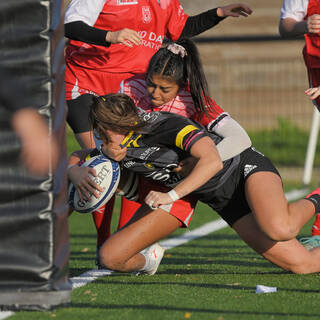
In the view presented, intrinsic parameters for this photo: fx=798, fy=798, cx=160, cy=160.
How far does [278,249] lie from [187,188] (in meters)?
1.01

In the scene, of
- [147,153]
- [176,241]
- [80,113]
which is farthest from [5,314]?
[176,241]

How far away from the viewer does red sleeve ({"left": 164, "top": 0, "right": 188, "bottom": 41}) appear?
6.47 m

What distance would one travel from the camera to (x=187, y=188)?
4742mm

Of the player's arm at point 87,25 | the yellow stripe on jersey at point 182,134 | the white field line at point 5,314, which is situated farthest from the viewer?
the player's arm at point 87,25

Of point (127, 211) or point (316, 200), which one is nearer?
point (316, 200)

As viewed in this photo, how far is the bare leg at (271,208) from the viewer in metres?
5.12

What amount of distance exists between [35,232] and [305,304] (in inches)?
61.8

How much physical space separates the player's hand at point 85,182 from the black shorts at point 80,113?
3.10 ft

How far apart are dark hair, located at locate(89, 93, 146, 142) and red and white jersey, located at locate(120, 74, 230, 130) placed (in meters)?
0.43

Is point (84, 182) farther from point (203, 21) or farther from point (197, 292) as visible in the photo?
point (203, 21)

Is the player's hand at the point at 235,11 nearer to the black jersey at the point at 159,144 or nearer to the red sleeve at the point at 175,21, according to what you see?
the red sleeve at the point at 175,21

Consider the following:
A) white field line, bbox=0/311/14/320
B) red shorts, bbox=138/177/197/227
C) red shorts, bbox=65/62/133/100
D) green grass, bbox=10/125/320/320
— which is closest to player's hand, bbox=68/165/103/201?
red shorts, bbox=138/177/197/227

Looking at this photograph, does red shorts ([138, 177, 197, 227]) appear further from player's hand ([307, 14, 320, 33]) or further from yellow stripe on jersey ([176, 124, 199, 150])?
player's hand ([307, 14, 320, 33])

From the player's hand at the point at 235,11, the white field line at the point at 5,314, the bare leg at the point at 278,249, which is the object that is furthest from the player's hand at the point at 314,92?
the white field line at the point at 5,314
